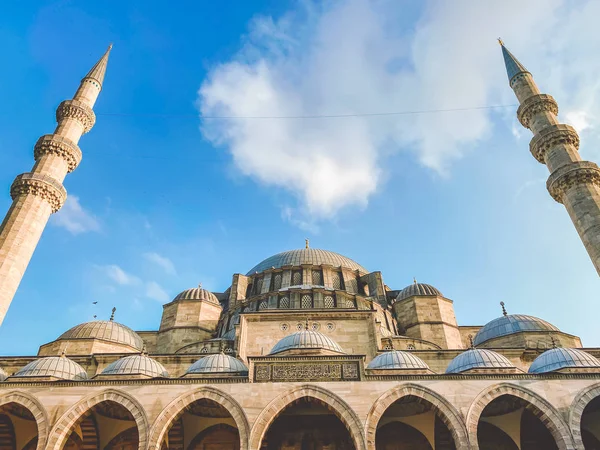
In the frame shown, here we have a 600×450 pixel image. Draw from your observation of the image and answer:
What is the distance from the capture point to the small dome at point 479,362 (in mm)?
12703

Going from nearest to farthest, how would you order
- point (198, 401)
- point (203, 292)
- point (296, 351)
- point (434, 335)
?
point (198, 401)
point (296, 351)
point (434, 335)
point (203, 292)

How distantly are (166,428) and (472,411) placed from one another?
7548mm

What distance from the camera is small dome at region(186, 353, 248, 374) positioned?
42.3ft

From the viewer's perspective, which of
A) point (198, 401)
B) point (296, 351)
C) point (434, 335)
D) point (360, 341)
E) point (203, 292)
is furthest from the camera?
point (203, 292)

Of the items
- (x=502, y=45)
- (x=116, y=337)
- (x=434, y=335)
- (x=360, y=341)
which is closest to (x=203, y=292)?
(x=116, y=337)

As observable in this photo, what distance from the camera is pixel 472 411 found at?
1120cm

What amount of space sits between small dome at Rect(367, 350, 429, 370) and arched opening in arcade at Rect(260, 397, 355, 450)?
202 centimetres

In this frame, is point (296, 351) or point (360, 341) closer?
point (296, 351)

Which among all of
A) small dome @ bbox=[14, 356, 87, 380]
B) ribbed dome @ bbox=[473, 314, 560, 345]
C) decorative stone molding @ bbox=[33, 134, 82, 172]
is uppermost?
decorative stone molding @ bbox=[33, 134, 82, 172]

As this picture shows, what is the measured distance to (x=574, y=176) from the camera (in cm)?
1664

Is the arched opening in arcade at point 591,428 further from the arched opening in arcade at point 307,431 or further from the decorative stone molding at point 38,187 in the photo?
the decorative stone molding at point 38,187

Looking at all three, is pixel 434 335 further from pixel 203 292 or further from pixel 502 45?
pixel 502 45

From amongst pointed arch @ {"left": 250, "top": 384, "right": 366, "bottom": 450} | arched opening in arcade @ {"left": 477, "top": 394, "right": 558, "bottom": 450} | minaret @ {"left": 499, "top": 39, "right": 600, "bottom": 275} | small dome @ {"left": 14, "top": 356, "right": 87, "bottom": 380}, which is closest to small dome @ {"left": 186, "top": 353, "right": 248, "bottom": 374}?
pointed arch @ {"left": 250, "top": 384, "right": 366, "bottom": 450}

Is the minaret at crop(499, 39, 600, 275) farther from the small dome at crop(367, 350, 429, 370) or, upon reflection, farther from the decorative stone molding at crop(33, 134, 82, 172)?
the decorative stone molding at crop(33, 134, 82, 172)
